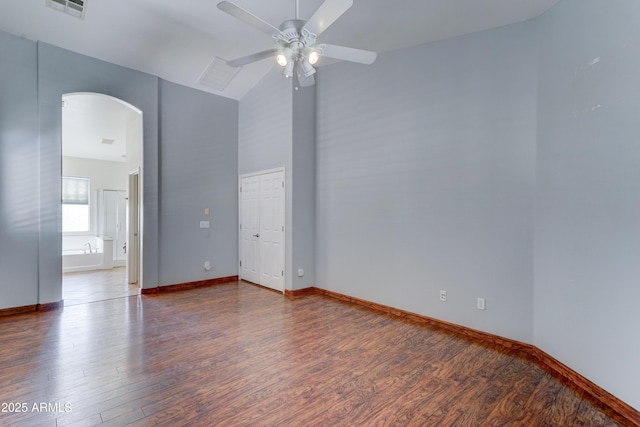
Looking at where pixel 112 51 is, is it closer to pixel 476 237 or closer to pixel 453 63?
pixel 453 63

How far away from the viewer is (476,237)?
327 cm

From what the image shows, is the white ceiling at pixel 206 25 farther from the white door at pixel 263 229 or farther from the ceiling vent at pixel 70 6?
the white door at pixel 263 229

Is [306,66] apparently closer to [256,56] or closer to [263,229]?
[256,56]

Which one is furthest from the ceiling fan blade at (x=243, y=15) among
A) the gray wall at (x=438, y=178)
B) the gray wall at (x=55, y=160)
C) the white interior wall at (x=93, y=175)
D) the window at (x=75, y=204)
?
the window at (x=75, y=204)

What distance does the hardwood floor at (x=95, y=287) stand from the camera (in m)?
4.73

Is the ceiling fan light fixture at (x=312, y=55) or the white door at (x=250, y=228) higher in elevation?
the ceiling fan light fixture at (x=312, y=55)

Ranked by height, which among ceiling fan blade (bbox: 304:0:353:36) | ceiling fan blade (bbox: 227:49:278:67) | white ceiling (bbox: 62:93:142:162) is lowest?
ceiling fan blade (bbox: 227:49:278:67)

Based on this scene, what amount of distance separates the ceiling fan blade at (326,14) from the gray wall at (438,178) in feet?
6.36

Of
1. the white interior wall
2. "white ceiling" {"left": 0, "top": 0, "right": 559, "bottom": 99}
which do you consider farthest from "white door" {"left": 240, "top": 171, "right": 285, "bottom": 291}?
the white interior wall

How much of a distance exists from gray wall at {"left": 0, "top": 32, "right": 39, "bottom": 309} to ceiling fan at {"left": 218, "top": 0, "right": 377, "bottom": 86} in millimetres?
3169

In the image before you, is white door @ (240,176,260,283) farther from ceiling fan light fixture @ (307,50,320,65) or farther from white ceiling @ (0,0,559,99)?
ceiling fan light fixture @ (307,50,320,65)

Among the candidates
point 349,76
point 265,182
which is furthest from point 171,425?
point 349,76

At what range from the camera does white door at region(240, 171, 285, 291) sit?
5047 millimetres

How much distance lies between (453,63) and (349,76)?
5.11 ft
